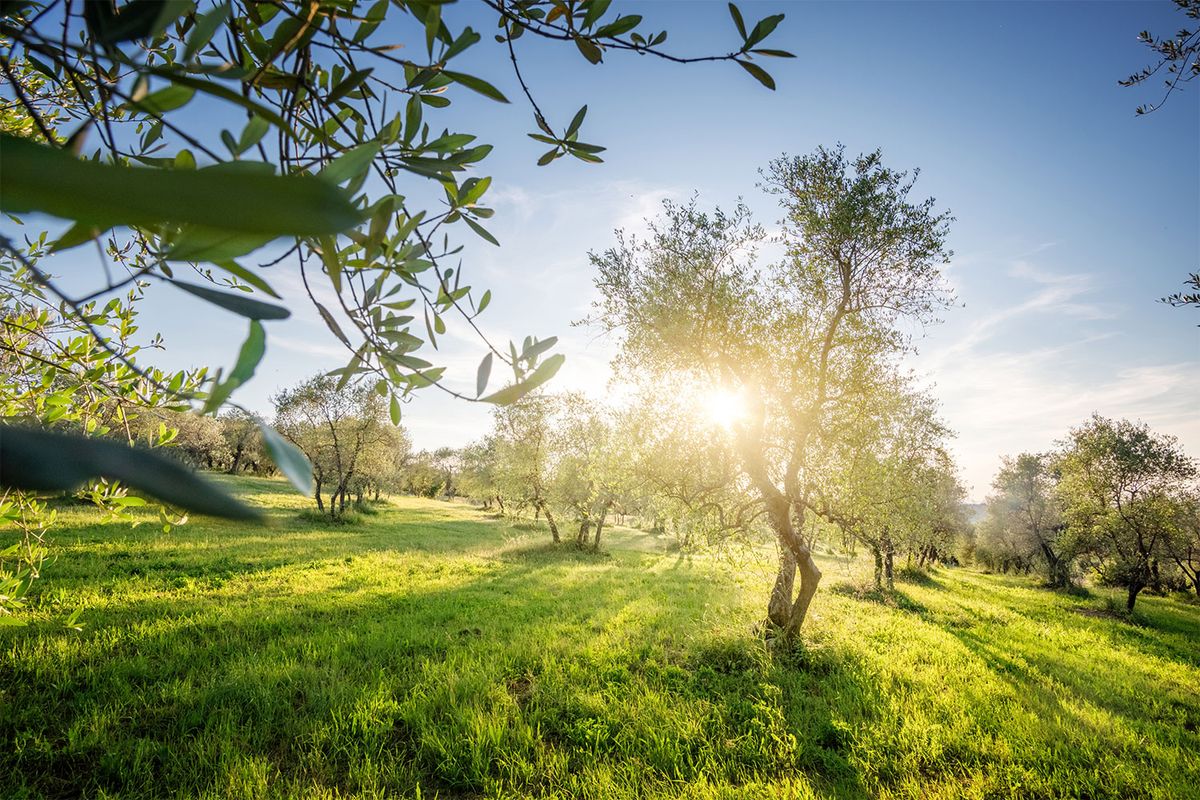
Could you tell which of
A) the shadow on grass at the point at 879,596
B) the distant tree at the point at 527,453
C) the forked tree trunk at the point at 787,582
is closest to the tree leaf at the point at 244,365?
the forked tree trunk at the point at 787,582

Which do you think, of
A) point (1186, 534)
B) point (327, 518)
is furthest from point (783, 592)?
point (1186, 534)

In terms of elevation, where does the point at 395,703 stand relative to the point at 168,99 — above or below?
below

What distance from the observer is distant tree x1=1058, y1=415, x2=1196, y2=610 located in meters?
26.0

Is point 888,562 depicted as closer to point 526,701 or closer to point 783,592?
point 783,592

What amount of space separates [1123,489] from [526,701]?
124 feet

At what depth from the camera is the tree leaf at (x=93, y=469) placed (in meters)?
0.35

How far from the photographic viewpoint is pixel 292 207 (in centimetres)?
37

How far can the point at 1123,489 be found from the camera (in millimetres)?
28062

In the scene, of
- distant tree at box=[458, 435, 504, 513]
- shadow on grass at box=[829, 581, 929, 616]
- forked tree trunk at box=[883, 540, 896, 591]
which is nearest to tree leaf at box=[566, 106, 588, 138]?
shadow on grass at box=[829, 581, 929, 616]

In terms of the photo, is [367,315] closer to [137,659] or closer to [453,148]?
[453,148]

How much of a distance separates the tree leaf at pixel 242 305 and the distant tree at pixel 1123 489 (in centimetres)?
3808

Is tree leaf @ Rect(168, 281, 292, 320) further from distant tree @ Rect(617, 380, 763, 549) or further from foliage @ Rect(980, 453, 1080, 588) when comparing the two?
foliage @ Rect(980, 453, 1080, 588)

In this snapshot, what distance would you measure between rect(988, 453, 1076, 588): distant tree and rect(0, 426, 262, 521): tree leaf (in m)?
56.6

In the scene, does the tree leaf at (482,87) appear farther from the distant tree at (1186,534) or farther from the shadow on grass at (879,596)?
the distant tree at (1186,534)
